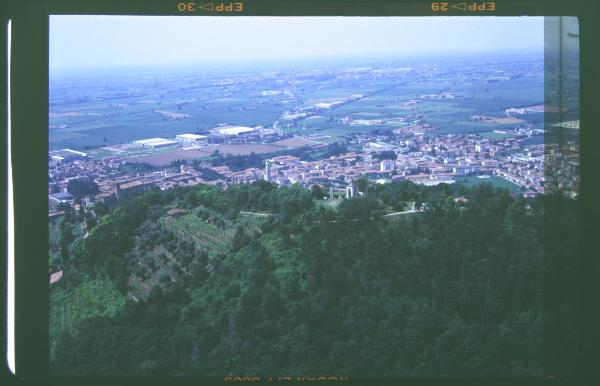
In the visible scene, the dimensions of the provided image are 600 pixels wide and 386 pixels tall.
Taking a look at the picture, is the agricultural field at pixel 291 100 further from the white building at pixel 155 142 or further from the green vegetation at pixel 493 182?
the green vegetation at pixel 493 182

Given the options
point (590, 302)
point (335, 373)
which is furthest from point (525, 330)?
point (335, 373)

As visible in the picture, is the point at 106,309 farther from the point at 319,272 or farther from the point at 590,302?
the point at 590,302

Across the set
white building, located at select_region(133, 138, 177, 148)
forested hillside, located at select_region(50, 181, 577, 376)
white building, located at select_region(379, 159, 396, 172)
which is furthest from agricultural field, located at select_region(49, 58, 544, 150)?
forested hillside, located at select_region(50, 181, 577, 376)

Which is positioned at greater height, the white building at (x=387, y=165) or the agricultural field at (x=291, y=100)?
the agricultural field at (x=291, y=100)

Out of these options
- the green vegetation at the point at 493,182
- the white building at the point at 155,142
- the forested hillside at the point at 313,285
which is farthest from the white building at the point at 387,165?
the white building at the point at 155,142

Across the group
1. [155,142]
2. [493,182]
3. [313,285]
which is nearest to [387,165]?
[493,182]

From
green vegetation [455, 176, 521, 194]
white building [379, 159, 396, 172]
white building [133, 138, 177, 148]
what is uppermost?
white building [133, 138, 177, 148]

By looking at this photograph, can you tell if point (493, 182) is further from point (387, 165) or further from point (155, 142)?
point (155, 142)

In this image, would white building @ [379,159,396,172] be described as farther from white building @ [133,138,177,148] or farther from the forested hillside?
white building @ [133,138,177,148]
